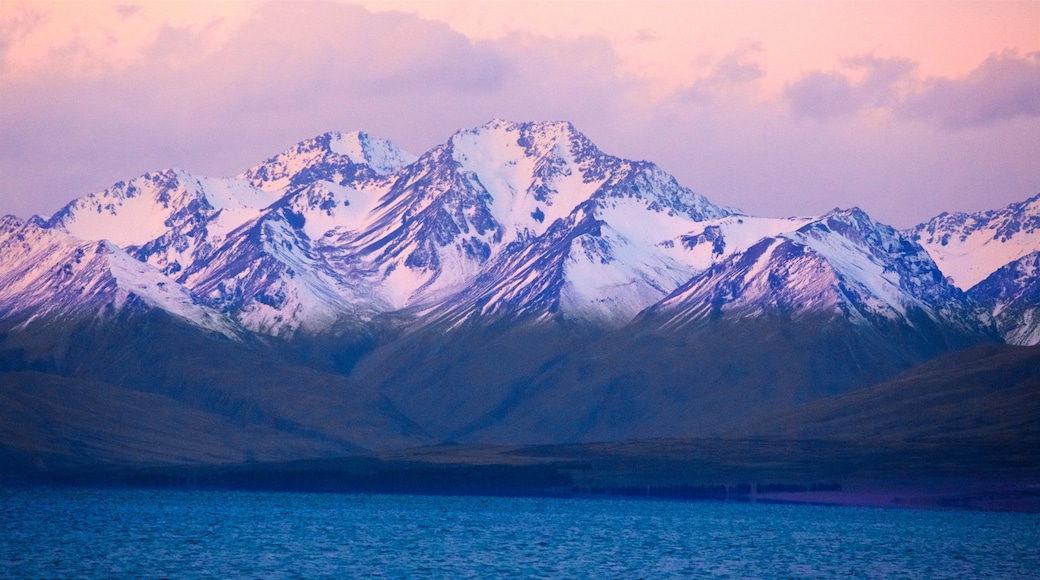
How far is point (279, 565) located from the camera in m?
144

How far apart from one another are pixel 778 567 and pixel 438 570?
3214 centimetres

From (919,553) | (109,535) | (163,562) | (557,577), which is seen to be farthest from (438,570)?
(919,553)

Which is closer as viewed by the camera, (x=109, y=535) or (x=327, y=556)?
(x=327, y=556)

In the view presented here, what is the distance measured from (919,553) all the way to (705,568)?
32.0 m

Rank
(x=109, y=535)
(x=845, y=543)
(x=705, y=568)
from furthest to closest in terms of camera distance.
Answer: (x=845, y=543) < (x=109, y=535) < (x=705, y=568)

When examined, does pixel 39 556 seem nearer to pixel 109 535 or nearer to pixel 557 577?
pixel 109 535

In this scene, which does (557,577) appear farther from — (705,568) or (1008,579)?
(1008,579)

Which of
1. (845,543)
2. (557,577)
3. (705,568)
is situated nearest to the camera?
(557,577)

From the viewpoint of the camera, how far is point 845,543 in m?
188

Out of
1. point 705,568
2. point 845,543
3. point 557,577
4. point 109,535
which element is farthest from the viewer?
point 845,543

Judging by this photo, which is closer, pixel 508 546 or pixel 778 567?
pixel 778 567

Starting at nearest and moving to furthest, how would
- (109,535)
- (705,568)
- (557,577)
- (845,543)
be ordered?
(557,577)
(705,568)
(109,535)
(845,543)

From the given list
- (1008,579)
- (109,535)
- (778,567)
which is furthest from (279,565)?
(1008,579)

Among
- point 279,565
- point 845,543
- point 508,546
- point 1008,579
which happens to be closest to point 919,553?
point 845,543
